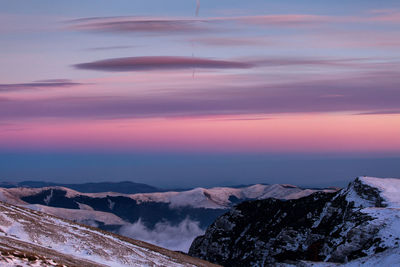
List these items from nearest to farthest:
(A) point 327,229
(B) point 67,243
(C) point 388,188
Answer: (B) point 67,243 → (A) point 327,229 → (C) point 388,188

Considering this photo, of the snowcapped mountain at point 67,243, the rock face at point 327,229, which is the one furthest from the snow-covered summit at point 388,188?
the snowcapped mountain at point 67,243

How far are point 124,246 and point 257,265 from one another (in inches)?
2957

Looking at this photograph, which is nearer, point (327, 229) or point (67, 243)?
point (67, 243)

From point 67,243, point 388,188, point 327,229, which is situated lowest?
point 327,229

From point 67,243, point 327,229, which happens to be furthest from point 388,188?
point 67,243

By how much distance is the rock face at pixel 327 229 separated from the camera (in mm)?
131125

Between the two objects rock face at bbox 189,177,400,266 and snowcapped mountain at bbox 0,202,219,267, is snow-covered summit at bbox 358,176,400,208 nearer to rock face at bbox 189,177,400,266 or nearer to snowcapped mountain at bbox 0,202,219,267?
rock face at bbox 189,177,400,266

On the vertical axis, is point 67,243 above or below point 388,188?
below

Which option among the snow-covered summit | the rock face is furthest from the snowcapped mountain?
the snow-covered summit

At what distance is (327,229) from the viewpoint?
16050cm

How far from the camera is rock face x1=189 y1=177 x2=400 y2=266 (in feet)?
430

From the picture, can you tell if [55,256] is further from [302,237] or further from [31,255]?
[302,237]

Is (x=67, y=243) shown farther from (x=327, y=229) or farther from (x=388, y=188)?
(x=388, y=188)

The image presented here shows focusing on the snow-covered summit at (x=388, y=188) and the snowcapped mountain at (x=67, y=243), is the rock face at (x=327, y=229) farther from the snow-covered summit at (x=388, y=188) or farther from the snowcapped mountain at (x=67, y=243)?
the snowcapped mountain at (x=67, y=243)
